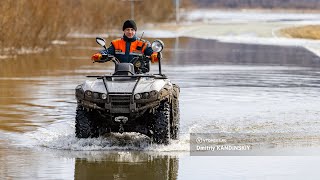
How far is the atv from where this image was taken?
542 inches

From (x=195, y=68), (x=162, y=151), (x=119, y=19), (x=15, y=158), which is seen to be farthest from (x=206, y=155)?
(x=119, y=19)

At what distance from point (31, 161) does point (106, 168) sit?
999 millimetres

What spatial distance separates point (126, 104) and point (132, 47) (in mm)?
1496

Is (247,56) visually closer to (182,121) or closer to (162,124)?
(182,121)

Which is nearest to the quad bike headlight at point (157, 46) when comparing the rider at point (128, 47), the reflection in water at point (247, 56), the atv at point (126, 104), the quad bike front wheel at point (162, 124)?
the atv at point (126, 104)

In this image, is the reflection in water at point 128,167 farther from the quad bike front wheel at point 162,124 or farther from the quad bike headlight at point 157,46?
the quad bike headlight at point 157,46

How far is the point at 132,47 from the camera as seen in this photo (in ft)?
49.3

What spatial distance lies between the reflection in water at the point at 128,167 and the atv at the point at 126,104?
1.63ft

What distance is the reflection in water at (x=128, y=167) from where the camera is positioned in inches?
474

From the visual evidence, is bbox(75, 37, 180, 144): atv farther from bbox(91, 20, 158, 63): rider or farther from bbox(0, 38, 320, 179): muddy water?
bbox(91, 20, 158, 63): rider

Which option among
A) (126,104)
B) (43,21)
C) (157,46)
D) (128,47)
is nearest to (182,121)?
(128,47)

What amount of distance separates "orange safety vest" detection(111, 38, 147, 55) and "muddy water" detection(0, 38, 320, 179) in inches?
47.3

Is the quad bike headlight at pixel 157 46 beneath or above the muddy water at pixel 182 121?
above

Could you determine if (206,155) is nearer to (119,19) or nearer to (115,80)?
(115,80)
